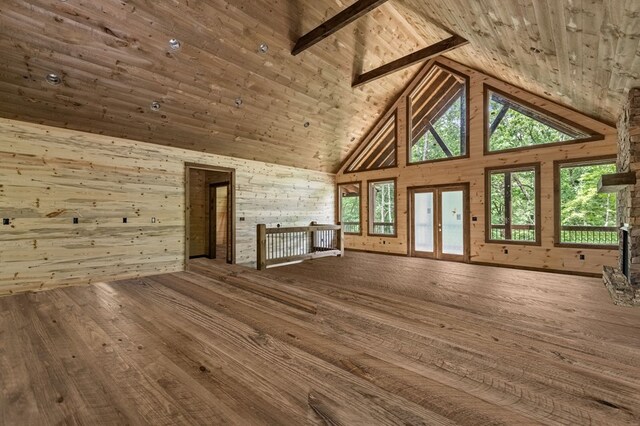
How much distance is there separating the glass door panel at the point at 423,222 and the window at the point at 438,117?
1.00 metres

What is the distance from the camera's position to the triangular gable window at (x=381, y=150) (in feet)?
26.4

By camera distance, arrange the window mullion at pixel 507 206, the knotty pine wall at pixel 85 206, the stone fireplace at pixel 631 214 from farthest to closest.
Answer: the window mullion at pixel 507 206, the knotty pine wall at pixel 85 206, the stone fireplace at pixel 631 214

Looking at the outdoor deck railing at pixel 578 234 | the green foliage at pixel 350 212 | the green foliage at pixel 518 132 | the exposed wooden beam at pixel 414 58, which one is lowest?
the outdoor deck railing at pixel 578 234

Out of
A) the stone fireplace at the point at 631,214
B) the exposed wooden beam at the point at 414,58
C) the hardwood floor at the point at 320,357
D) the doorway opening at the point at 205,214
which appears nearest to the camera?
the hardwood floor at the point at 320,357

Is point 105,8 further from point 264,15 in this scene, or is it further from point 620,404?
point 620,404

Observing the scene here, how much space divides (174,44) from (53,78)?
165 cm

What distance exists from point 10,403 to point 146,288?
2754 mm

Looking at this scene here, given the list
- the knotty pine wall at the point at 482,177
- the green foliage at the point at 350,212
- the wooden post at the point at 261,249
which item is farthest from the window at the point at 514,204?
the wooden post at the point at 261,249

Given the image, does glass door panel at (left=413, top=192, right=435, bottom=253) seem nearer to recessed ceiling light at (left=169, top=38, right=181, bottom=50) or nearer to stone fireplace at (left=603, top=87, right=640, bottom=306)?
stone fireplace at (left=603, top=87, right=640, bottom=306)

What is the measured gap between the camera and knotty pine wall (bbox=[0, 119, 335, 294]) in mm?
4098

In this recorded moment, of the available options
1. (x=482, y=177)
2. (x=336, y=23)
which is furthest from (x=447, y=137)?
(x=336, y=23)

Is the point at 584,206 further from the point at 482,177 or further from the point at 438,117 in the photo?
the point at 438,117

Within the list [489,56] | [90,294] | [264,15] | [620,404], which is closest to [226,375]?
[620,404]

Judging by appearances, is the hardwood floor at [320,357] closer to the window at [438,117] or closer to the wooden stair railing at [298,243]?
the wooden stair railing at [298,243]
